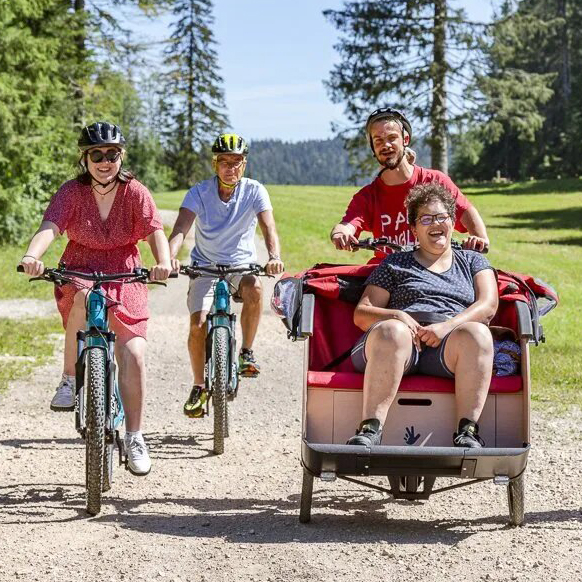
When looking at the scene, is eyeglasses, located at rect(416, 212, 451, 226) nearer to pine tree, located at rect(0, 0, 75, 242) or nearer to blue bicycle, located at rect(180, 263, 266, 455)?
blue bicycle, located at rect(180, 263, 266, 455)

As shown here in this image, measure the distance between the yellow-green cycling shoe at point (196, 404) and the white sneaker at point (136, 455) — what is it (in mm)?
1107

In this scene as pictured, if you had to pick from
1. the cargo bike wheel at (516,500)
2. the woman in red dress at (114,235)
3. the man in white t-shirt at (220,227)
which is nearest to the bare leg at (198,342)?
the man in white t-shirt at (220,227)

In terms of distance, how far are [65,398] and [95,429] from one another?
0.92 metres

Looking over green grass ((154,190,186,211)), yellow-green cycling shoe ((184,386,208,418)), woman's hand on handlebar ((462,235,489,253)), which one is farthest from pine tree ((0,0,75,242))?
woman's hand on handlebar ((462,235,489,253))

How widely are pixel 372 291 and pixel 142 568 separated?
1786 mm

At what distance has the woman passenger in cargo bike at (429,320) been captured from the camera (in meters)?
4.70

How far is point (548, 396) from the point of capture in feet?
27.1

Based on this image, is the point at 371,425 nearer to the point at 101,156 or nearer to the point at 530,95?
the point at 101,156

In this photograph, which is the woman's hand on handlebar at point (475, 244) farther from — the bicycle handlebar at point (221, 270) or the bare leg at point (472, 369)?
the bicycle handlebar at point (221, 270)

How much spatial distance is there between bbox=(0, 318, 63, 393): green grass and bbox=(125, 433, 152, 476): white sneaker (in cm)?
317

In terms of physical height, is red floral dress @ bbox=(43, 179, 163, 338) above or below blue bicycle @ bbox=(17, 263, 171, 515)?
above

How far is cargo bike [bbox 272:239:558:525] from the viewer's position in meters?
4.50

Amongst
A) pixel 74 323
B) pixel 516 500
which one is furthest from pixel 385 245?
pixel 74 323

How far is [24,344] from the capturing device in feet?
34.9
